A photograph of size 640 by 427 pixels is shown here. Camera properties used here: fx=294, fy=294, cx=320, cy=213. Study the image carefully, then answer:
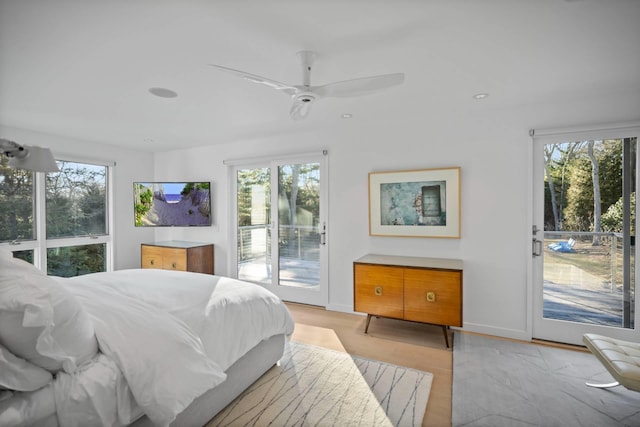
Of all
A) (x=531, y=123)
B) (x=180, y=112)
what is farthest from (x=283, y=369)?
(x=531, y=123)

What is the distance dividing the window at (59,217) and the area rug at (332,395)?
3.62 meters

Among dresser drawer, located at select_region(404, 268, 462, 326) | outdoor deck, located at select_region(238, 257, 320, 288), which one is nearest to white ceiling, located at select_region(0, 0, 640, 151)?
dresser drawer, located at select_region(404, 268, 462, 326)

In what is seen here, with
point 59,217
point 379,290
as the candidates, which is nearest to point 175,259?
point 59,217

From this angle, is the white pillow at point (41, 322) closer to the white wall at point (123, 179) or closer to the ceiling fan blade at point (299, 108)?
the ceiling fan blade at point (299, 108)

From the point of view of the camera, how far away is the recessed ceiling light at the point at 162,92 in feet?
8.29

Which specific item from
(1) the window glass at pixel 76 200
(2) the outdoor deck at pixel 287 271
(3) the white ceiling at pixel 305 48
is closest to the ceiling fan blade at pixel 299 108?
(3) the white ceiling at pixel 305 48

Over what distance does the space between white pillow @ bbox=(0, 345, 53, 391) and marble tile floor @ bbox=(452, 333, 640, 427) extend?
2.08 meters

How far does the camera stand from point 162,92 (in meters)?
2.59

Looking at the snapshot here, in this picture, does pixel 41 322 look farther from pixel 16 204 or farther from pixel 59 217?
pixel 59 217

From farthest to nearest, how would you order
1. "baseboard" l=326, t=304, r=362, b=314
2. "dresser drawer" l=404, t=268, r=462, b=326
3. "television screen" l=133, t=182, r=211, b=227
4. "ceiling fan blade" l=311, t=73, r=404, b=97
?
"television screen" l=133, t=182, r=211, b=227 < "baseboard" l=326, t=304, r=362, b=314 < "dresser drawer" l=404, t=268, r=462, b=326 < "ceiling fan blade" l=311, t=73, r=404, b=97

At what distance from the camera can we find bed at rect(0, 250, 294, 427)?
3.50 ft

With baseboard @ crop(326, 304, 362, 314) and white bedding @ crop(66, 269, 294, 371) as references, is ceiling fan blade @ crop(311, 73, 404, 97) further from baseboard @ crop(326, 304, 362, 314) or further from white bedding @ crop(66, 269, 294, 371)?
baseboard @ crop(326, 304, 362, 314)

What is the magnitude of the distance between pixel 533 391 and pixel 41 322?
2804mm

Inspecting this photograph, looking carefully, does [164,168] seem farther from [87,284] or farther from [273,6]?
[273,6]
